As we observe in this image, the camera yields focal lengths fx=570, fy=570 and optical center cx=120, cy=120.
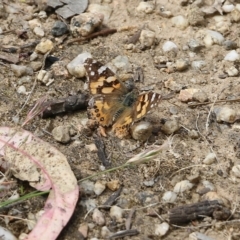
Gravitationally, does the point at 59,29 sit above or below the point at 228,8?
below

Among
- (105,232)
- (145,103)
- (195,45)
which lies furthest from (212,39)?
(105,232)

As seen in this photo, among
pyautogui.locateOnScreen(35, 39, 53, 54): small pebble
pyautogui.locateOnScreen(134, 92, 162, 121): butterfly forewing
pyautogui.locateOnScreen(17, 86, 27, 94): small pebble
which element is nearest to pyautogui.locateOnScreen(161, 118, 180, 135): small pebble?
pyautogui.locateOnScreen(134, 92, 162, 121): butterfly forewing

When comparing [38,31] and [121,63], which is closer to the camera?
[121,63]

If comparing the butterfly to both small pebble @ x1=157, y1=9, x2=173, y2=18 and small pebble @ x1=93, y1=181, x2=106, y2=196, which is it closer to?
small pebble @ x1=93, y1=181, x2=106, y2=196

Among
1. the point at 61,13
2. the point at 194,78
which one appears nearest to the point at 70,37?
the point at 61,13

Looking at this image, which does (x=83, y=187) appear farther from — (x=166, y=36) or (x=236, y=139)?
(x=166, y=36)

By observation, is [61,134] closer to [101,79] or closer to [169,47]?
[101,79]
